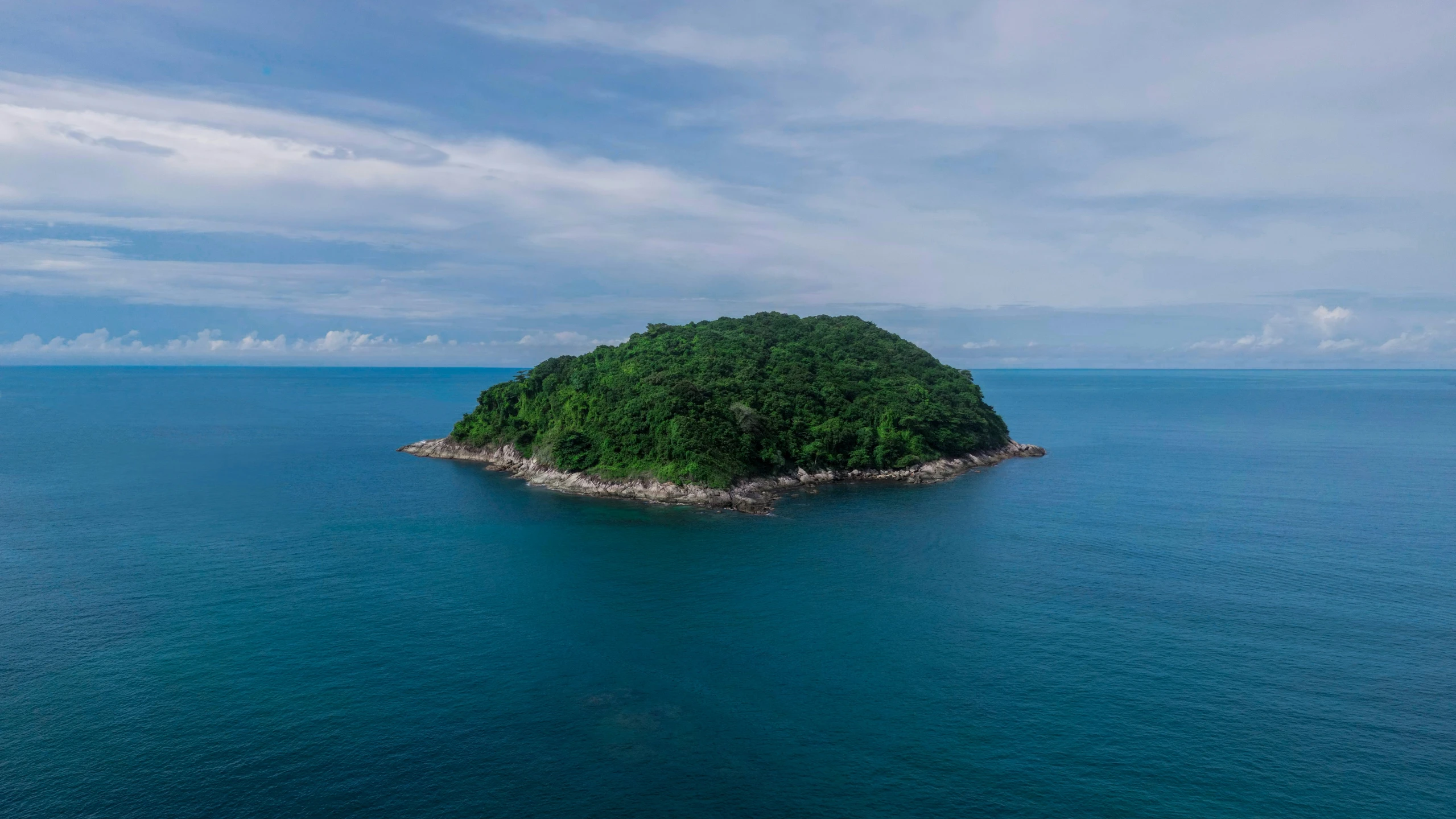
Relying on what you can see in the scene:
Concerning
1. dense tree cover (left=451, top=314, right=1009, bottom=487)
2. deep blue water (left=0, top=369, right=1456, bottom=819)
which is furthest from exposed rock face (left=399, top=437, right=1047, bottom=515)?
deep blue water (left=0, top=369, right=1456, bottom=819)

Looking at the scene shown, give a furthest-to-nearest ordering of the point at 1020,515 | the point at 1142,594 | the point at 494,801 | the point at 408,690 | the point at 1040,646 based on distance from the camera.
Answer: the point at 1020,515 < the point at 1142,594 < the point at 1040,646 < the point at 408,690 < the point at 494,801

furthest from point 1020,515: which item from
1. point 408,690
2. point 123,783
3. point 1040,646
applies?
point 123,783

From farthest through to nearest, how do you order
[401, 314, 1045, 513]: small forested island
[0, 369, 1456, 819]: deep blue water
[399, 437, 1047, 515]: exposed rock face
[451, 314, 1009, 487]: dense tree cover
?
1. [451, 314, 1009, 487]: dense tree cover
2. [401, 314, 1045, 513]: small forested island
3. [399, 437, 1047, 515]: exposed rock face
4. [0, 369, 1456, 819]: deep blue water

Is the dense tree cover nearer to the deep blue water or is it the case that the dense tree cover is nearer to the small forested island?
the small forested island

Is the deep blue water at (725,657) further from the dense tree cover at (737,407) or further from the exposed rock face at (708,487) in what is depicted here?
the dense tree cover at (737,407)

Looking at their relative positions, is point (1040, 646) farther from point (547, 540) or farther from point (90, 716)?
point (90, 716)

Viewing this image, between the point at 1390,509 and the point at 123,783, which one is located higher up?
the point at 1390,509

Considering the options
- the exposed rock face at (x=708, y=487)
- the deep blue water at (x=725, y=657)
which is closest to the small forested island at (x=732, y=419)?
the exposed rock face at (x=708, y=487)
